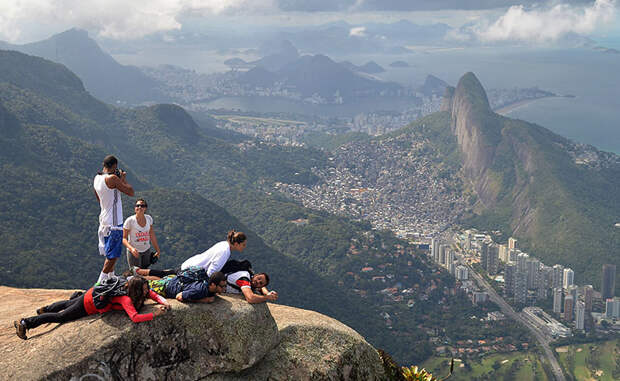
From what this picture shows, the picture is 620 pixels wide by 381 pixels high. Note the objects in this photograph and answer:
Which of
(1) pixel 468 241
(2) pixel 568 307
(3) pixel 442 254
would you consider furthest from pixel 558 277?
(1) pixel 468 241

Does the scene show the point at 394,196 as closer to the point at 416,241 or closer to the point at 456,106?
the point at 416,241

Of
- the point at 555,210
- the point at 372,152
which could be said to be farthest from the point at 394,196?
the point at 555,210

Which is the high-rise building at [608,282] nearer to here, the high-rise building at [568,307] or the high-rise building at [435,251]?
the high-rise building at [568,307]

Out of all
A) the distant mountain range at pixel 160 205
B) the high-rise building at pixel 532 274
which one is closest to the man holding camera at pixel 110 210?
the distant mountain range at pixel 160 205

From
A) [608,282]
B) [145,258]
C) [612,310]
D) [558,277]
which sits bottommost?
[612,310]

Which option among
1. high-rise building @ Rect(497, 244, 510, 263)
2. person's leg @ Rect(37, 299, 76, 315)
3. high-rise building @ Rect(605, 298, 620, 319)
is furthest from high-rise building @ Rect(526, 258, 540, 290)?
person's leg @ Rect(37, 299, 76, 315)

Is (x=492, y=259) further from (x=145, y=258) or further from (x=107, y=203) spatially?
(x=107, y=203)

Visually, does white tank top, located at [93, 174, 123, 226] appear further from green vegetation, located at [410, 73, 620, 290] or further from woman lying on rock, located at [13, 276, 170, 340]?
green vegetation, located at [410, 73, 620, 290]
